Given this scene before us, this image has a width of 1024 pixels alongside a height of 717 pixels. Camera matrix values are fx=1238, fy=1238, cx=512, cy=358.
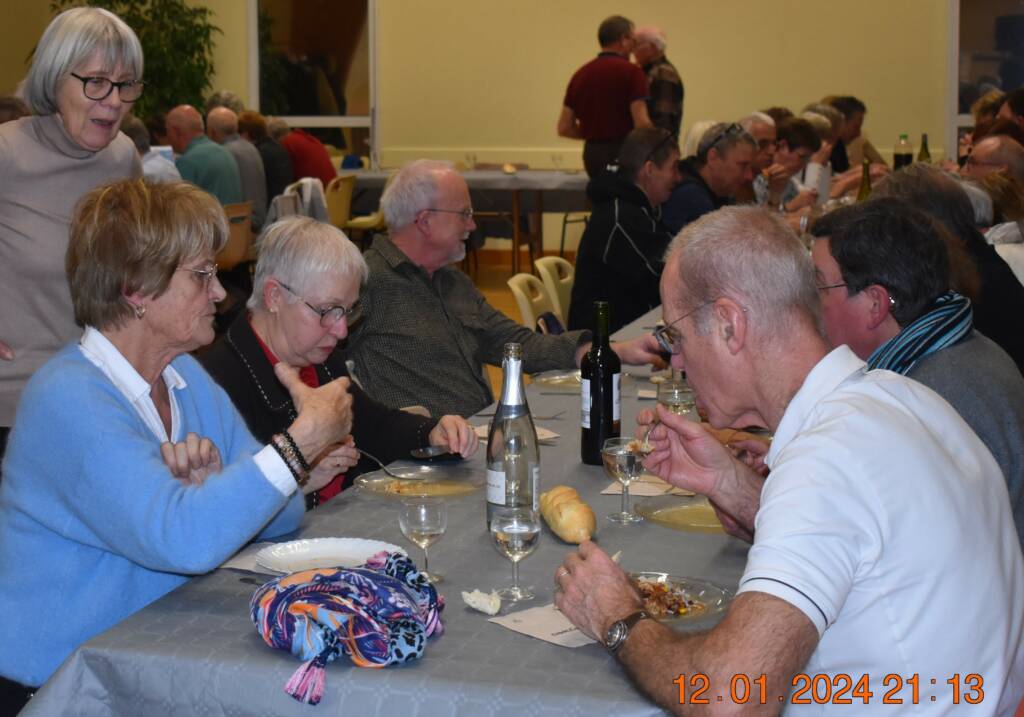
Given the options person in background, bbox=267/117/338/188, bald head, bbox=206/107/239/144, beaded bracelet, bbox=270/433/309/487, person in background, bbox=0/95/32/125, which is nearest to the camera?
beaded bracelet, bbox=270/433/309/487

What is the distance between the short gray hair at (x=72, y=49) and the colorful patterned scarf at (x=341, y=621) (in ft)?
6.27

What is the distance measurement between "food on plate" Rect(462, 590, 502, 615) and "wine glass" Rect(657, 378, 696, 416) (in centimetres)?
126

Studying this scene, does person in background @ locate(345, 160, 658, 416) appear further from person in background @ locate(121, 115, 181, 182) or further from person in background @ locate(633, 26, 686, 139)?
person in background @ locate(633, 26, 686, 139)

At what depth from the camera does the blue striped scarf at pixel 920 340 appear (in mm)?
2307

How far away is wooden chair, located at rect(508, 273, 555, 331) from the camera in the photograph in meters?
4.51

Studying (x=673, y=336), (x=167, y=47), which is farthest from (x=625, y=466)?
(x=167, y=47)

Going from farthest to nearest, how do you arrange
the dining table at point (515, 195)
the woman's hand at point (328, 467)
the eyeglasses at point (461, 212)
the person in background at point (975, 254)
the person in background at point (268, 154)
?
1. the dining table at point (515, 195)
2. the person in background at point (268, 154)
3. the eyeglasses at point (461, 212)
4. the person in background at point (975, 254)
5. the woman's hand at point (328, 467)

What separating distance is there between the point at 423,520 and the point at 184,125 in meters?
7.16

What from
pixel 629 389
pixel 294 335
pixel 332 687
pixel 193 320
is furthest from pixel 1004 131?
pixel 332 687

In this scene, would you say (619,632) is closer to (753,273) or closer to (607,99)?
(753,273)

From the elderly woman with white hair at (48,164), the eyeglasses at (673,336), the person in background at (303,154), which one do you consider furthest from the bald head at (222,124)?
the eyeglasses at (673,336)

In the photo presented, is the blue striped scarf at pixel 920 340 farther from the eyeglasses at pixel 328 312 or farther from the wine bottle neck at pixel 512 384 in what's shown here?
the eyeglasses at pixel 328 312

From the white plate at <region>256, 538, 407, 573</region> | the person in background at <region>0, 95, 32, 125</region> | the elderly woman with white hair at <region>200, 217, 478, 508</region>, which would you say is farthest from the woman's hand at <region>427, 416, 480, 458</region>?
the person in background at <region>0, 95, 32, 125</region>

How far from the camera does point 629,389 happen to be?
3.39 meters
